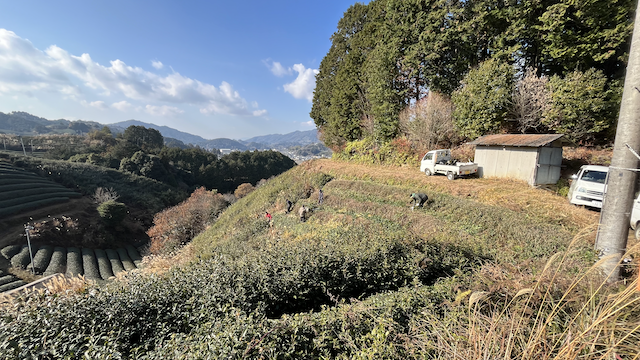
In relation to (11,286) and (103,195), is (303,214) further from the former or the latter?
Result: (103,195)

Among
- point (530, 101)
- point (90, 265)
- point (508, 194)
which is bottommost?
point (90, 265)

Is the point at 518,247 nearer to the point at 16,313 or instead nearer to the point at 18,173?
the point at 16,313

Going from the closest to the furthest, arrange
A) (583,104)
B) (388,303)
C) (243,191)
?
(388,303), (583,104), (243,191)

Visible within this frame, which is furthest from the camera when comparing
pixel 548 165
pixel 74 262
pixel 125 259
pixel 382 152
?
pixel 125 259

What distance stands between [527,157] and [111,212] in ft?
143

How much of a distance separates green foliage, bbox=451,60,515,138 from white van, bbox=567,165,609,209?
5.36 metres

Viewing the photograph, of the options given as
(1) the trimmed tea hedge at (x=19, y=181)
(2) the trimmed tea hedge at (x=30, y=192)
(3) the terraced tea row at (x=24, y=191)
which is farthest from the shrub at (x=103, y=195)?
(1) the trimmed tea hedge at (x=19, y=181)

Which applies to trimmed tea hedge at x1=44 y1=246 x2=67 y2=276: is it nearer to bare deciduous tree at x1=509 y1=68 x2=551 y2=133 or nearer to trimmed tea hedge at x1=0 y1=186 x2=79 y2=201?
trimmed tea hedge at x1=0 y1=186 x2=79 y2=201

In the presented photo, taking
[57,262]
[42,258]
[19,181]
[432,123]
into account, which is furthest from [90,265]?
[432,123]

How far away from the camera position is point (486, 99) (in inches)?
483

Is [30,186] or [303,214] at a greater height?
[303,214]

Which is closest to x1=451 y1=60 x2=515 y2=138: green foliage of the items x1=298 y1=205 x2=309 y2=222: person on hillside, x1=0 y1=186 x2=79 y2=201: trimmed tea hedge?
x1=298 y1=205 x2=309 y2=222: person on hillside

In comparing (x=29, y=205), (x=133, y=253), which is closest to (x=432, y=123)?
(x=133, y=253)

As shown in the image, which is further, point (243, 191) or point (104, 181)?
point (104, 181)
